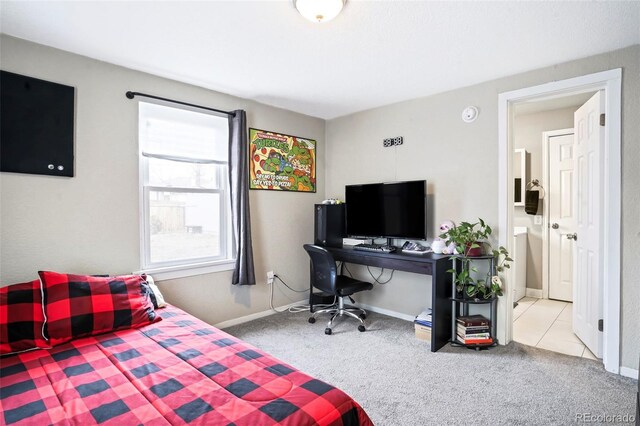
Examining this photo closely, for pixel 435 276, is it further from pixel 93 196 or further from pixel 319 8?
pixel 93 196

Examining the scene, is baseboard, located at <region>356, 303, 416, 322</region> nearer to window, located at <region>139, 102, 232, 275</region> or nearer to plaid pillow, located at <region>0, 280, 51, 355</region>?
window, located at <region>139, 102, 232, 275</region>

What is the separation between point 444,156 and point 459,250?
0.98 metres

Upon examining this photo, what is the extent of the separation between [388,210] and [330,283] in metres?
0.98

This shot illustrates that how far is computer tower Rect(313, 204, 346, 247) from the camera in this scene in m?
3.76

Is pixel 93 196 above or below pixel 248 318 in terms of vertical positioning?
above

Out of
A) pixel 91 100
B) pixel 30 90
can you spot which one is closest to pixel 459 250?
pixel 91 100

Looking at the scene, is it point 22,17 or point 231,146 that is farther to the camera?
point 231,146

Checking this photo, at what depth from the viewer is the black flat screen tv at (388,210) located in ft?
10.7

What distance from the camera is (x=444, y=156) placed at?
3293 millimetres

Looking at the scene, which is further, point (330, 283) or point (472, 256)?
point (330, 283)

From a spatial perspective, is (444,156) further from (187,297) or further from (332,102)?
(187,297)

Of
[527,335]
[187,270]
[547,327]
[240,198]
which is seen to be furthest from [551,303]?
[187,270]

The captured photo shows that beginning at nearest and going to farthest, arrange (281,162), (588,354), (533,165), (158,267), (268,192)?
(588,354), (158,267), (268,192), (281,162), (533,165)

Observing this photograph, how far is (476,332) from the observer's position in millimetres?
2852
